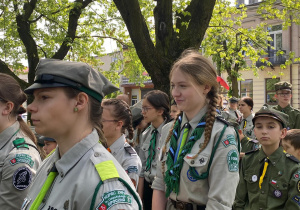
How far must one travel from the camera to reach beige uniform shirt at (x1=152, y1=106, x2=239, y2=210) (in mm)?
2600

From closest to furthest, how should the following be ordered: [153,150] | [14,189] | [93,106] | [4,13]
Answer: [93,106] < [14,189] < [153,150] < [4,13]

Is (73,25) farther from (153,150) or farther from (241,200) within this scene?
(241,200)

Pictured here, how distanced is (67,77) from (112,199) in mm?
655

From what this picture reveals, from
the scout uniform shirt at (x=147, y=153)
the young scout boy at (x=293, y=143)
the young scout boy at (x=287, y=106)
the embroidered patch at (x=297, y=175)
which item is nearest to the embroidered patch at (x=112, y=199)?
the embroidered patch at (x=297, y=175)

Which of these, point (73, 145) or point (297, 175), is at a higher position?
point (73, 145)

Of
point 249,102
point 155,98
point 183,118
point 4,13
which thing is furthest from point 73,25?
point 183,118

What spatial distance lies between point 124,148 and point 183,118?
51.7 inches

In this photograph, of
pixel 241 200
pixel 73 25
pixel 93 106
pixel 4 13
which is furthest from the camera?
pixel 73 25

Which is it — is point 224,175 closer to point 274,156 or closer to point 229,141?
point 229,141

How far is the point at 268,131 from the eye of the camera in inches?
166

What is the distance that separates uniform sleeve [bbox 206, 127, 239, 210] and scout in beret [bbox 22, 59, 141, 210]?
0.97 metres

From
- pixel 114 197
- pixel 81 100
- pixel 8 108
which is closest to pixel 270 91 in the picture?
pixel 8 108

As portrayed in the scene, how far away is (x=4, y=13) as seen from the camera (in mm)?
12391

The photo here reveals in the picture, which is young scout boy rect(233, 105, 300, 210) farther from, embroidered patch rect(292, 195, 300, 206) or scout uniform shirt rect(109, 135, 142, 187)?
scout uniform shirt rect(109, 135, 142, 187)
